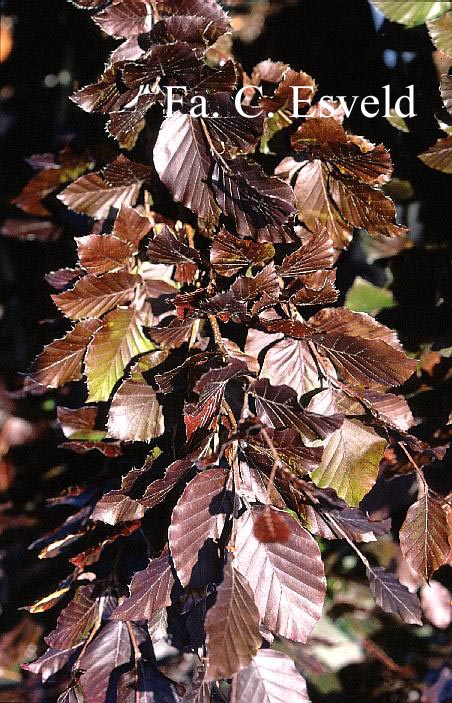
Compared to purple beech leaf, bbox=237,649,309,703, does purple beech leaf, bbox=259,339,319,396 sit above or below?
above

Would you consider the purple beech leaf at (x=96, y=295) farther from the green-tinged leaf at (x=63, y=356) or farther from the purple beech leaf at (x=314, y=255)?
the purple beech leaf at (x=314, y=255)

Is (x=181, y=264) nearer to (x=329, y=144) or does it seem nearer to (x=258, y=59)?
(x=329, y=144)

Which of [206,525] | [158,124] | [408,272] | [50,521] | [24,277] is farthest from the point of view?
[24,277]

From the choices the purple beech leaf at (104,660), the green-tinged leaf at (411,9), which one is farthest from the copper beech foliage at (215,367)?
the green-tinged leaf at (411,9)

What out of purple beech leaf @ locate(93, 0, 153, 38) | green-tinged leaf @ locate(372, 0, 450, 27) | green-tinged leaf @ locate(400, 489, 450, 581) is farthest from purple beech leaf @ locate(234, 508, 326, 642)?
green-tinged leaf @ locate(372, 0, 450, 27)

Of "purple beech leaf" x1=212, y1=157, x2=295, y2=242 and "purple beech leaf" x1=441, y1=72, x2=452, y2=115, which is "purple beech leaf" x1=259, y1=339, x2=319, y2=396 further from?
"purple beech leaf" x1=441, y1=72, x2=452, y2=115

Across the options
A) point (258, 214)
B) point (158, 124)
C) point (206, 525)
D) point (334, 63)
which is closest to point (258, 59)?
point (334, 63)

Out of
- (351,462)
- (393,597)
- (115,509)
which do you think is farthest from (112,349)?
(393,597)

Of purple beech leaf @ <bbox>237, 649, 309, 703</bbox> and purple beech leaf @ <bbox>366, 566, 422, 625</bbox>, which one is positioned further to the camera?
purple beech leaf @ <bbox>366, 566, 422, 625</bbox>
